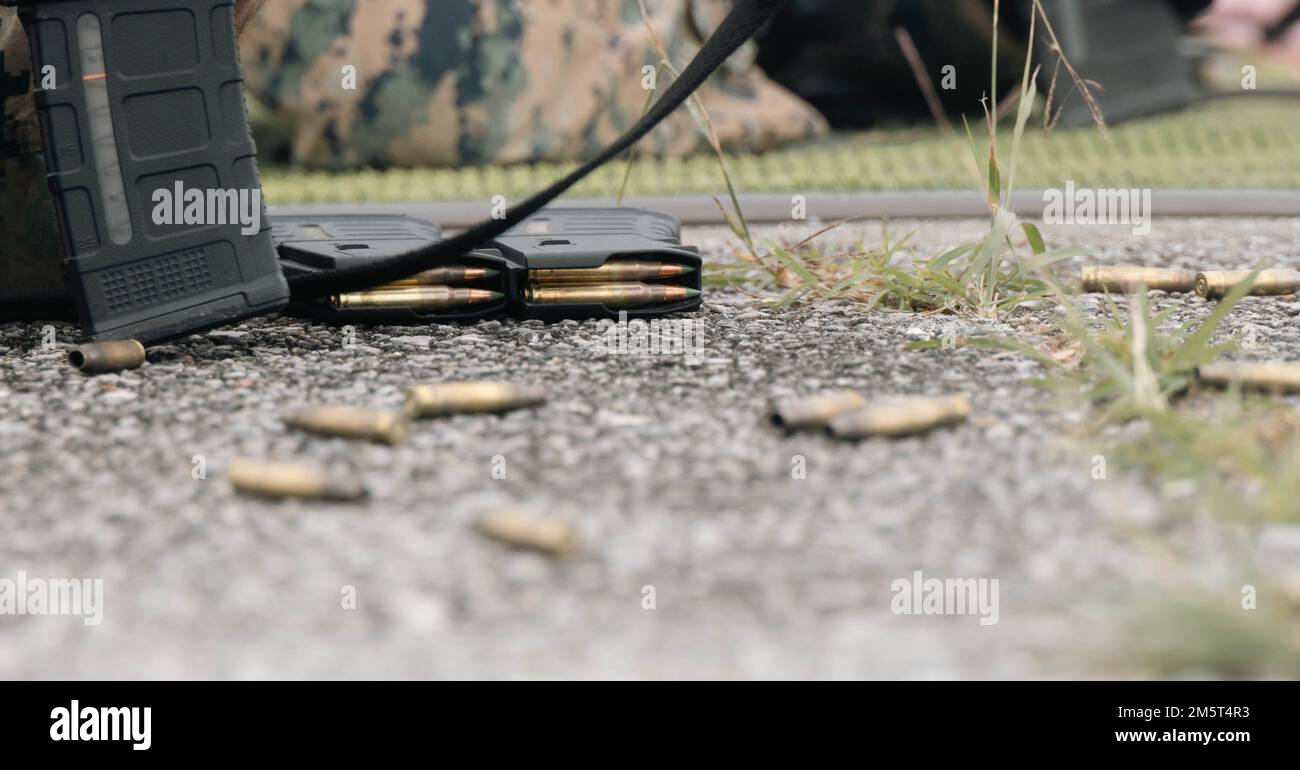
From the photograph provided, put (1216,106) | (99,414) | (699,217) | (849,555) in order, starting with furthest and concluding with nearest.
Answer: (1216,106), (699,217), (99,414), (849,555)

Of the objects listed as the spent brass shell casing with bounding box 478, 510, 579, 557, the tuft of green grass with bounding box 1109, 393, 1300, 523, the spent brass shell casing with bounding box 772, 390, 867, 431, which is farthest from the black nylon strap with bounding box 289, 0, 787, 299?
the tuft of green grass with bounding box 1109, 393, 1300, 523

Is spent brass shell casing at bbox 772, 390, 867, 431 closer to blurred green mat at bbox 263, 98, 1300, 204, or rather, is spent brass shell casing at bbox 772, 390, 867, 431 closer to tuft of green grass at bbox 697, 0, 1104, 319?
tuft of green grass at bbox 697, 0, 1104, 319

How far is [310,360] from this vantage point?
8.27ft

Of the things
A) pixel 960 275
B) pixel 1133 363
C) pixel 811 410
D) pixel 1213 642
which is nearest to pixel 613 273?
pixel 960 275

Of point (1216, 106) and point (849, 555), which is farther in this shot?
point (1216, 106)

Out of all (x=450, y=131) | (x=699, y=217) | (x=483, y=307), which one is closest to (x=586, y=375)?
(x=483, y=307)

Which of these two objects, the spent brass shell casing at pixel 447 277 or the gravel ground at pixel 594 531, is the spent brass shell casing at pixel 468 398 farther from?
the spent brass shell casing at pixel 447 277

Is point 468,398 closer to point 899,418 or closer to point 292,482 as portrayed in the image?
point 292,482

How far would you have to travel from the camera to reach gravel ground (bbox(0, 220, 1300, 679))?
142cm

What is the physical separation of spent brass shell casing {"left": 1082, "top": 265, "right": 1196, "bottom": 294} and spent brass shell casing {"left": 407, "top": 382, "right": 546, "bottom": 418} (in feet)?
4.61

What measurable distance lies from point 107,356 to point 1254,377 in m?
1.87

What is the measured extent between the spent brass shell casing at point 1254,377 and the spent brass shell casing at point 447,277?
1.39 metres
